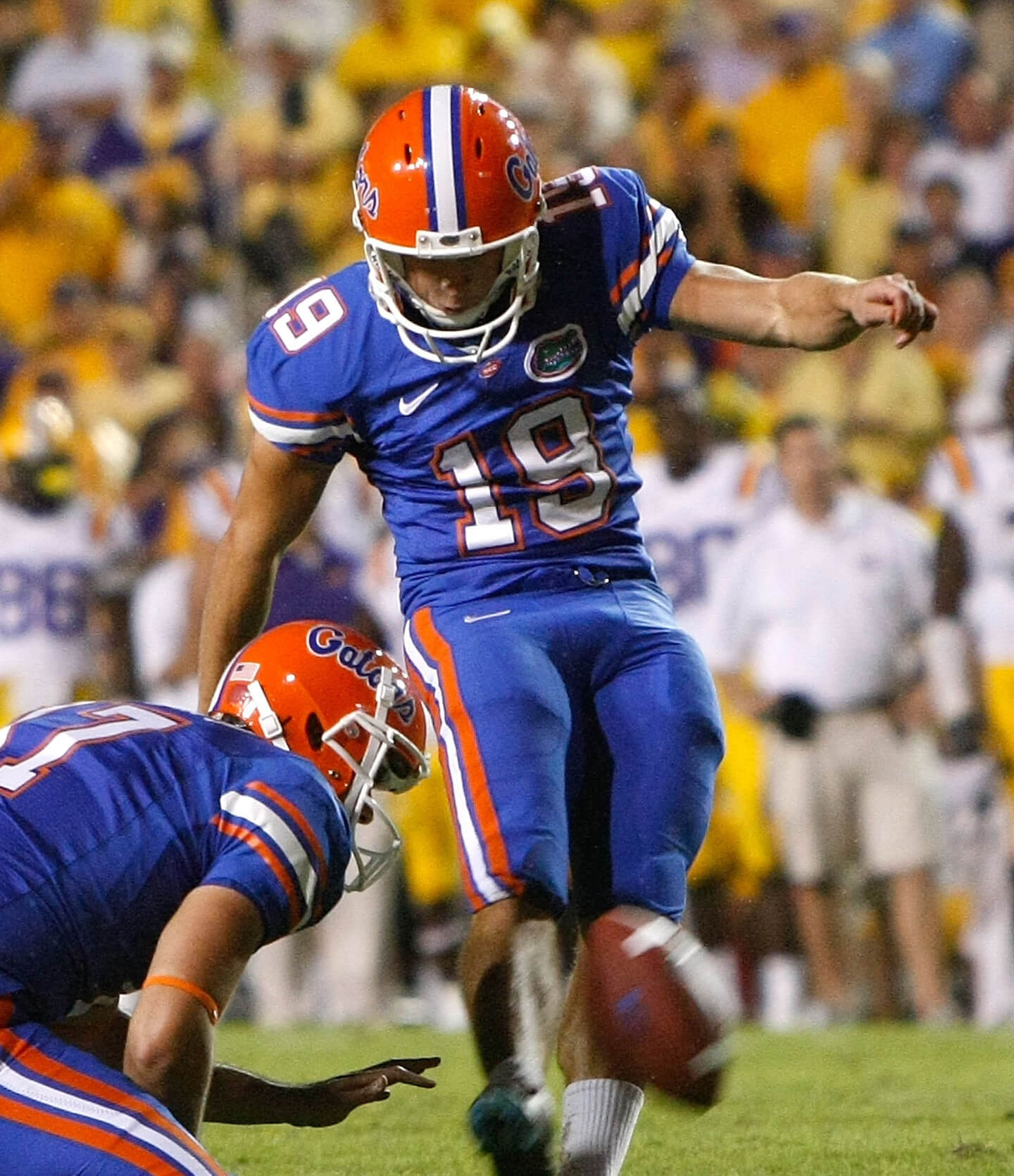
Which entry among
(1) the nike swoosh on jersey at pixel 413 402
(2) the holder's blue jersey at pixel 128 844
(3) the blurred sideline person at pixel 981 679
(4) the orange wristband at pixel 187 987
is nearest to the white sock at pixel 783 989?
(3) the blurred sideline person at pixel 981 679

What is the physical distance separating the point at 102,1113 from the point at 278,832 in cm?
43

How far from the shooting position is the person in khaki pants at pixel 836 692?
7109mm

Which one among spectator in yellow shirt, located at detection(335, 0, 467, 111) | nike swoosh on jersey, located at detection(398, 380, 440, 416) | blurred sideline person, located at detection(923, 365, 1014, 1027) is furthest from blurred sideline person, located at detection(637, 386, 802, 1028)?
nike swoosh on jersey, located at detection(398, 380, 440, 416)

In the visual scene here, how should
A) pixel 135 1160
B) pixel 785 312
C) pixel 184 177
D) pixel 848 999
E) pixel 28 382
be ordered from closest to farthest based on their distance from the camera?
1. pixel 135 1160
2. pixel 785 312
3. pixel 848 999
4. pixel 28 382
5. pixel 184 177

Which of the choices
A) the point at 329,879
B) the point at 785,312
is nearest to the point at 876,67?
the point at 785,312

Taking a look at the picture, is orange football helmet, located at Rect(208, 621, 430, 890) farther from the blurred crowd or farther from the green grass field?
the blurred crowd

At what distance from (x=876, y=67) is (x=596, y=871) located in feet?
21.1

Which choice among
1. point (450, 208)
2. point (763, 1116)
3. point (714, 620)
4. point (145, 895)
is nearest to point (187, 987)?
point (145, 895)

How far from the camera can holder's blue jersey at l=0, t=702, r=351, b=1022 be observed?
9.16 feet

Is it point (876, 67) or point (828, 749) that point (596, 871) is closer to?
point (828, 749)

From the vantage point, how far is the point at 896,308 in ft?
10.5

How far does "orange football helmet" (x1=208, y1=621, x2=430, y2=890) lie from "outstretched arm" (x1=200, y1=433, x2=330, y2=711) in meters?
0.54

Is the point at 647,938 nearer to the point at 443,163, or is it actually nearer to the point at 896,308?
the point at 896,308

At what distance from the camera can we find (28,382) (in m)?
8.72
